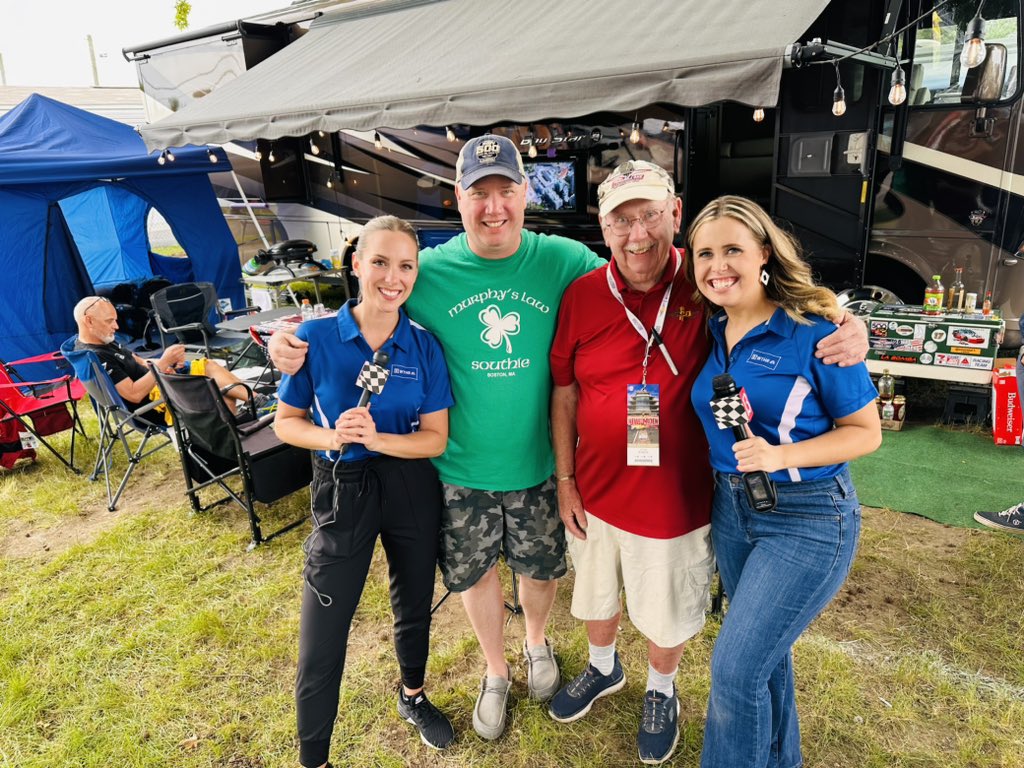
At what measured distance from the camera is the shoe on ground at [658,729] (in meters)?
1.98

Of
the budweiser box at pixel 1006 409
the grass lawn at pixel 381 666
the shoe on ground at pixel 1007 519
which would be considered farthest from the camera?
the budweiser box at pixel 1006 409

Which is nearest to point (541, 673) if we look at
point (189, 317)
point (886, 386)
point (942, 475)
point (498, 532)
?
point (498, 532)

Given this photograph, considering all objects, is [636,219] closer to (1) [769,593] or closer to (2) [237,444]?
(1) [769,593]

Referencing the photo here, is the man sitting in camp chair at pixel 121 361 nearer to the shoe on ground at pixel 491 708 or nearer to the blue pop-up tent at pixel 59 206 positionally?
the shoe on ground at pixel 491 708

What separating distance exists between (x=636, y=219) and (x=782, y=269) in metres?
0.37

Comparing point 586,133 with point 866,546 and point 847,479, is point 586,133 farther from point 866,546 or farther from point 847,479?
point 847,479

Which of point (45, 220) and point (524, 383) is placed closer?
point (524, 383)

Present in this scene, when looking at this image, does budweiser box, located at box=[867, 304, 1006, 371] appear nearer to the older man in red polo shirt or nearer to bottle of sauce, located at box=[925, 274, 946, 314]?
bottle of sauce, located at box=[925, 274, 946, 314]

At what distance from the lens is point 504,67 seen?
410 centimetres

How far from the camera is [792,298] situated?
148cm

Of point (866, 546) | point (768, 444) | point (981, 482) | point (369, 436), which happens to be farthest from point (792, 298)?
point (981, 482)

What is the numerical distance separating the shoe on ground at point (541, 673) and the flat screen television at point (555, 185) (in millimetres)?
4863

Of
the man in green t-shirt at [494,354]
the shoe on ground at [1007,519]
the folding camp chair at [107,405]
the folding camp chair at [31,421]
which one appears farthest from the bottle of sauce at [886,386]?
the folding camp chair at [31,421]

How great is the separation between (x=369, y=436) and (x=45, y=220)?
6.49 meters
